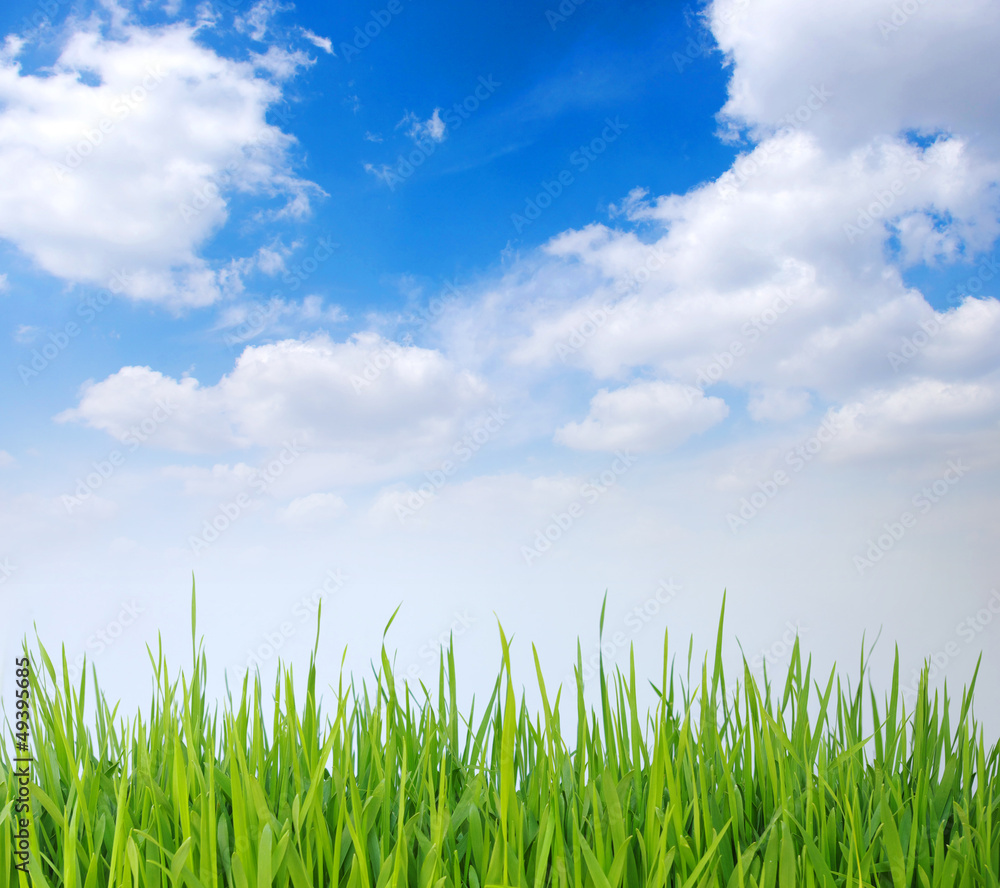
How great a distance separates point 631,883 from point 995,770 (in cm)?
116

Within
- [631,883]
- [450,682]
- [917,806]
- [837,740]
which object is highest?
[450,682]

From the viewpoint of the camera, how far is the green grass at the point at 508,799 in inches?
60.0

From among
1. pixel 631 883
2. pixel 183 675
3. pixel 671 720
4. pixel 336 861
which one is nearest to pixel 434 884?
pixel 336 861

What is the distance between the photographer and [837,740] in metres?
2.18

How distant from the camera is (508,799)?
5.02 feet

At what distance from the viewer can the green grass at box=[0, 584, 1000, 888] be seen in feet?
5.00

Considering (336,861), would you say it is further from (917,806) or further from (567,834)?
(917,806)

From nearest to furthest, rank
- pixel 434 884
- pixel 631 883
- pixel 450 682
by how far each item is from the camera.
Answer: pixel 434 884, pixel 631 883, pixel 450 682

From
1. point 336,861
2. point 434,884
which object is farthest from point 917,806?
point 336,861

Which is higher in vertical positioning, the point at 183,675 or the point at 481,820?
the point at 183,675

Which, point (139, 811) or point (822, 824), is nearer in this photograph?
point (822, 824)

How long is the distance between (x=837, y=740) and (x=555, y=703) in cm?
91

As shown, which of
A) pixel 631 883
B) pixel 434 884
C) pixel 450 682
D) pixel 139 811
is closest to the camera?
pixel 434 884

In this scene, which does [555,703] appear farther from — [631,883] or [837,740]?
[837,740]
